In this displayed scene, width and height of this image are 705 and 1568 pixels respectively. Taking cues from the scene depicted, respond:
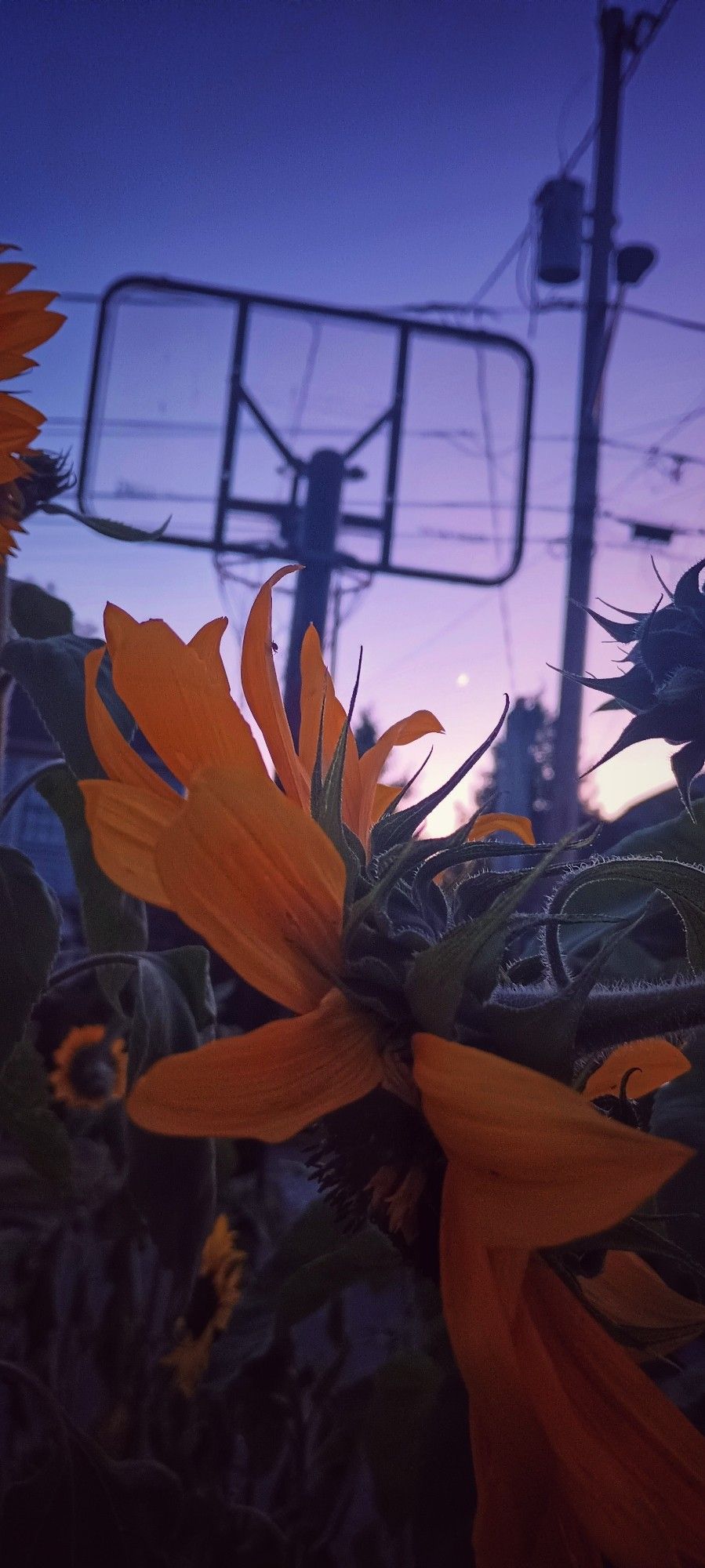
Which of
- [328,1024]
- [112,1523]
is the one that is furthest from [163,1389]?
[328,1024]

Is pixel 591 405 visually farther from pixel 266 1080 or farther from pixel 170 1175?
pixel 266 1080

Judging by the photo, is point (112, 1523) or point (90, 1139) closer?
point (112, 1523)

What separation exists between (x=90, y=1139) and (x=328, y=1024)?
125 centimetres

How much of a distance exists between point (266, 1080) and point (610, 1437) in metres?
0.10

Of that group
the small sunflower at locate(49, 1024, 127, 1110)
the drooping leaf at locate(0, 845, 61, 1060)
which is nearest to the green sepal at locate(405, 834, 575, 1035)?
the drooping leaf at locate(0, 845, 61, 1060)

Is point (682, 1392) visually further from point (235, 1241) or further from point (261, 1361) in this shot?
point (235, 1241)

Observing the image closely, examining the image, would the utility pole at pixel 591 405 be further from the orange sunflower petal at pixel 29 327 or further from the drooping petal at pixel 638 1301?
the drooping petal at pixel 638 1301

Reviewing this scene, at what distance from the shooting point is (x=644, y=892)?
0.43 metres

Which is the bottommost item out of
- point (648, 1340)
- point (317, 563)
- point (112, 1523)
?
point (112, 1523)

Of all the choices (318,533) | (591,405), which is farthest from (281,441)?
(591,405)

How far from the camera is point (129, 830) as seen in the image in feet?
0.77

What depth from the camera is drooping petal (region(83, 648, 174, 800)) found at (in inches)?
9.7

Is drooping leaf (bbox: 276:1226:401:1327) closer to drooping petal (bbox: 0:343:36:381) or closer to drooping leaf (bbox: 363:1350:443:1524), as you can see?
drooping leaf (bbox: 363:1350:443:1524)

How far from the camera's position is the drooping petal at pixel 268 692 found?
27 centimetres
